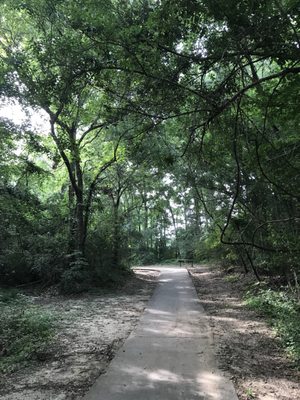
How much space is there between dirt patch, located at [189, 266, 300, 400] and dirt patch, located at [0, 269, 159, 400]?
72.6 inches

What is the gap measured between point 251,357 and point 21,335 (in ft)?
13.6

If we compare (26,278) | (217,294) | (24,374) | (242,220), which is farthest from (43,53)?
(26,278)

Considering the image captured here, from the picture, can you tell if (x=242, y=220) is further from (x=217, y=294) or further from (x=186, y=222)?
(x=186, y=222)

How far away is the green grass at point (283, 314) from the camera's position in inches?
251

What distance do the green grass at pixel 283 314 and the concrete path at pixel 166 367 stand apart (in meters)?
1.31

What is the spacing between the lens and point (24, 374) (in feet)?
17.5

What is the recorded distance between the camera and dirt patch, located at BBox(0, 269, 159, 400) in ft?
15.6

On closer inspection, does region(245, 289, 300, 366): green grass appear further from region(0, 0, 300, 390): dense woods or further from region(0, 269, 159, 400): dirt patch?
region(0, 269, 159, 400): dirt patch

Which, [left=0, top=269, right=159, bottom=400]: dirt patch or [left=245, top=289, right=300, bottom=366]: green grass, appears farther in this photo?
Result: [left=245, top=289, right=300, bottom=366]: green grass

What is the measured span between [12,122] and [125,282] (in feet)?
32.3

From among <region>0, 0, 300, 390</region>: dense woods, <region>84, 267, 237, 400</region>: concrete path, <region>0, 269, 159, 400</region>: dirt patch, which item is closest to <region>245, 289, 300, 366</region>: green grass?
<region>0, 0, 300, 390</region>: dense woods

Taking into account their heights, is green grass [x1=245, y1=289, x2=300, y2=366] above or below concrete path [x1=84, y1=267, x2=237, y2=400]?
above

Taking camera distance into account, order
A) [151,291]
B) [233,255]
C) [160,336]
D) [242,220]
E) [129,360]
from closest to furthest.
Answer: [129,360] < [160,336] < [242,220] < [151,291] < [233,255]

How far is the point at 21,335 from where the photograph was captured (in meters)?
7.17
